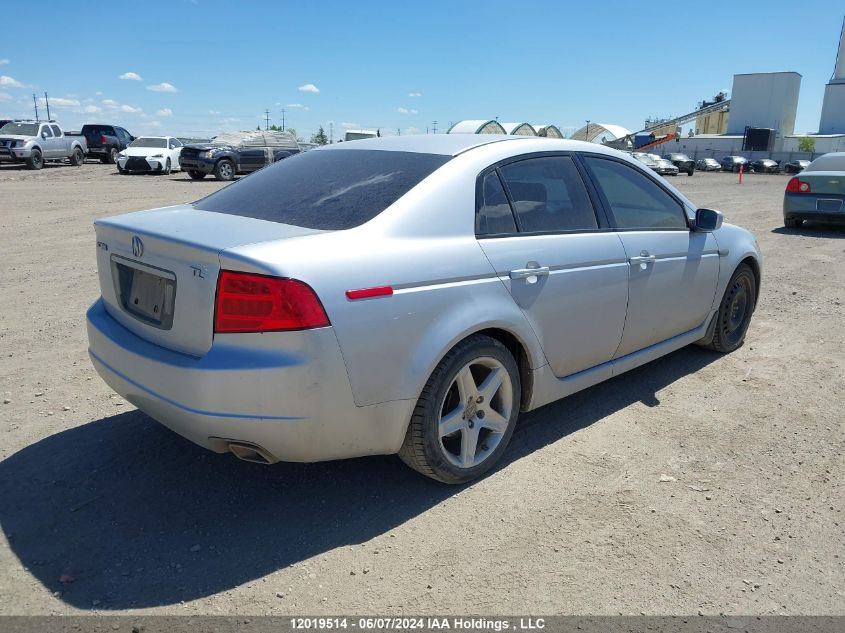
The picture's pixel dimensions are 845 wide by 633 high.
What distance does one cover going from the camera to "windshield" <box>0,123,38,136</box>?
27850 mm

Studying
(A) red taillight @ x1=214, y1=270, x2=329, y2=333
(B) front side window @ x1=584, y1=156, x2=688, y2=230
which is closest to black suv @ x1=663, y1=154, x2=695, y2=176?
(B) front side window @ x1=584, y1=156, x2=688, y2=230

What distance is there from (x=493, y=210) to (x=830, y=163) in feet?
39.6

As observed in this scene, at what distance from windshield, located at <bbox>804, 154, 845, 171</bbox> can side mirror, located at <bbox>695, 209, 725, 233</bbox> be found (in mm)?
9783

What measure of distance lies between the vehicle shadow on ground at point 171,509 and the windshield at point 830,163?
11.3 metres

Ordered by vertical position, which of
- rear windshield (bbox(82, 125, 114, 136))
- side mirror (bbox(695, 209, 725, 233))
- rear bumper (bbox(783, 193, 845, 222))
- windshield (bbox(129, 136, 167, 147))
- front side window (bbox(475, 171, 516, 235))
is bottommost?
rear bumper (bbox(783, 193, 845, 222))

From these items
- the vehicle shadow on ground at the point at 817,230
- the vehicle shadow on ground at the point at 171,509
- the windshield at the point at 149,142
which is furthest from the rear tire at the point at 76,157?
the vehicle shadow on ground at the point at 171,509

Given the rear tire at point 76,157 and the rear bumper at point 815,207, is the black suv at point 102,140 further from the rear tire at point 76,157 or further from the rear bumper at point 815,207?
the rear bumper at point 815,207

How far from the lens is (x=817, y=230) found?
44.0ft

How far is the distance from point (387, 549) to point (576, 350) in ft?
5.13

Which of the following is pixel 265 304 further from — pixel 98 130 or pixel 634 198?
pixel 98 130

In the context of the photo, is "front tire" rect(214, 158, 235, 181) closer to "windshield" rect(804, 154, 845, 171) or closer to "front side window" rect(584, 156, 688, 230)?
"windshield" rect(804, 154, 845, 171)

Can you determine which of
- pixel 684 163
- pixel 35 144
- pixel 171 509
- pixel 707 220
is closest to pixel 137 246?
pixel 171 509

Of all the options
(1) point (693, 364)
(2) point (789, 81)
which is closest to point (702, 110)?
(2) point (789, 81)

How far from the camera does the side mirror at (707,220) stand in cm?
458
